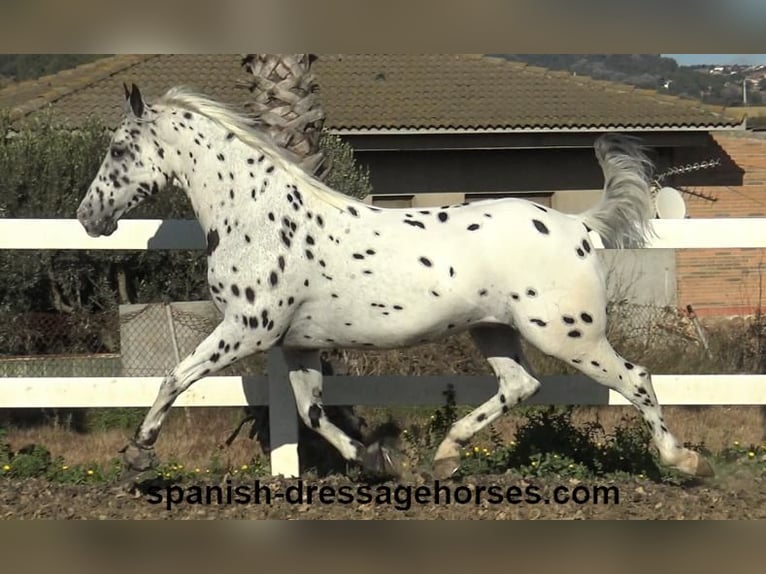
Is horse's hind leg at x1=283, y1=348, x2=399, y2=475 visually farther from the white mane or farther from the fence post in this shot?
the white mane

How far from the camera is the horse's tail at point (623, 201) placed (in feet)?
20.3

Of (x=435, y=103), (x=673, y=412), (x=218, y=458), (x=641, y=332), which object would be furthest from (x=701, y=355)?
(x=435, y=103)

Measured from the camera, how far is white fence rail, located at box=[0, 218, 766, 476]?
668 cm

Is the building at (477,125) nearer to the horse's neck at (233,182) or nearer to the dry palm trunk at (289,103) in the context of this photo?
the dry palm trunk at (289,103)

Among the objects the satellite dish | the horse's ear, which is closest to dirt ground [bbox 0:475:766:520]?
the horse's ear

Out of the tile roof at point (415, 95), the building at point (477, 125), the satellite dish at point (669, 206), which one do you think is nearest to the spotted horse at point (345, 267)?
the satellite dish at point (669, 206)

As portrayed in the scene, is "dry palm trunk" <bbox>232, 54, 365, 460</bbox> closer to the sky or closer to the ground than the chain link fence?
closer to the sky

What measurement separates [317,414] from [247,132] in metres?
Result: 1.66

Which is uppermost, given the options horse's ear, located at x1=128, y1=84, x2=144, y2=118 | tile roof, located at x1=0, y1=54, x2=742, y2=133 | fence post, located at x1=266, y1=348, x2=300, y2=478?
tile roof, located at x1=0, y1=54, x2=742, y2=133

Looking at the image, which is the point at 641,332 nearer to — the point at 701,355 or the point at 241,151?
the point at 701,355

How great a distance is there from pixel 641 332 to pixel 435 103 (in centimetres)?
828

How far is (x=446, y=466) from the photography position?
605cm

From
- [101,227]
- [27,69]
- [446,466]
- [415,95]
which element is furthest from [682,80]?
[101,227]

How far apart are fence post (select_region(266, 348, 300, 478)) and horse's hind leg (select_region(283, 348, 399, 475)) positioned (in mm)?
340
